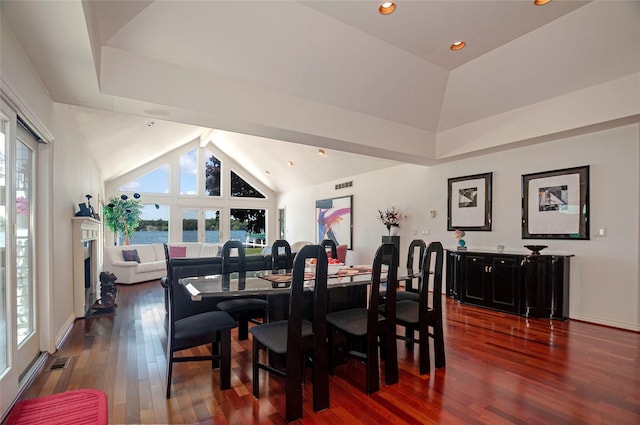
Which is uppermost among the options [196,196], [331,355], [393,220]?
[196,196]

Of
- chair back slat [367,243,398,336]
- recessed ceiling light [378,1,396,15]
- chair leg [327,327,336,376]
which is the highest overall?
recessed ceiling light [378,1,396,15]

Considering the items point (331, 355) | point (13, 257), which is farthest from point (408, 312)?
point (13, 257)

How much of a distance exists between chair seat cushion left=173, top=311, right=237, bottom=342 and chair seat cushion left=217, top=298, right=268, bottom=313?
508 mm

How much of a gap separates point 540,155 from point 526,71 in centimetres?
138

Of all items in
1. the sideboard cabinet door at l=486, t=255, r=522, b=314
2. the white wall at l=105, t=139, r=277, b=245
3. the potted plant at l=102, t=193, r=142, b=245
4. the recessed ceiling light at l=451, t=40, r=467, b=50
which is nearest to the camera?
the recessed ceiling light at l=451, t=40, r=467, b=50

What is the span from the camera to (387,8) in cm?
309

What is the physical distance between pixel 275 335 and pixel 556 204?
171 inches

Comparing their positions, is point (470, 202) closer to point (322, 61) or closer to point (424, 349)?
point (322, 61)

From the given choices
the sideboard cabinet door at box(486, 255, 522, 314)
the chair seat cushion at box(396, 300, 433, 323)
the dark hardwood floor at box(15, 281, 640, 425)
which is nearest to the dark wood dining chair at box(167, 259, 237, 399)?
the dark hardwood floor at box(15, 281, 640, 425)

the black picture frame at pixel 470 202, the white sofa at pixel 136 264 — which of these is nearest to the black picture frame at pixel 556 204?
the black picture frame at pixel 470 202

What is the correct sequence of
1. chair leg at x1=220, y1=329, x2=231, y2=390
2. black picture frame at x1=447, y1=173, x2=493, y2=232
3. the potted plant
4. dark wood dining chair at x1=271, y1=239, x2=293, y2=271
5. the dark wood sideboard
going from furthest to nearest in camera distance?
the potted plant, black picture frame at x1=447, y1=173, x2=493, y2=232, the dark wood sideboard, dark wood dining chair at x1=271, y1=239, x2=293, y2=271, chair leg at x1=220, y1=329, x2=231, y2=390

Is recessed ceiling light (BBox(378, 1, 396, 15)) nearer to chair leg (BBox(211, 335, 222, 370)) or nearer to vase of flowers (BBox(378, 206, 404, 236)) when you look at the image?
chair leg (BBox(211, 335, 222, 370))

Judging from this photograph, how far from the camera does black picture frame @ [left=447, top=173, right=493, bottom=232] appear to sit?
17.4 feet

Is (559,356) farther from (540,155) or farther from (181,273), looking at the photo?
(181,273)
